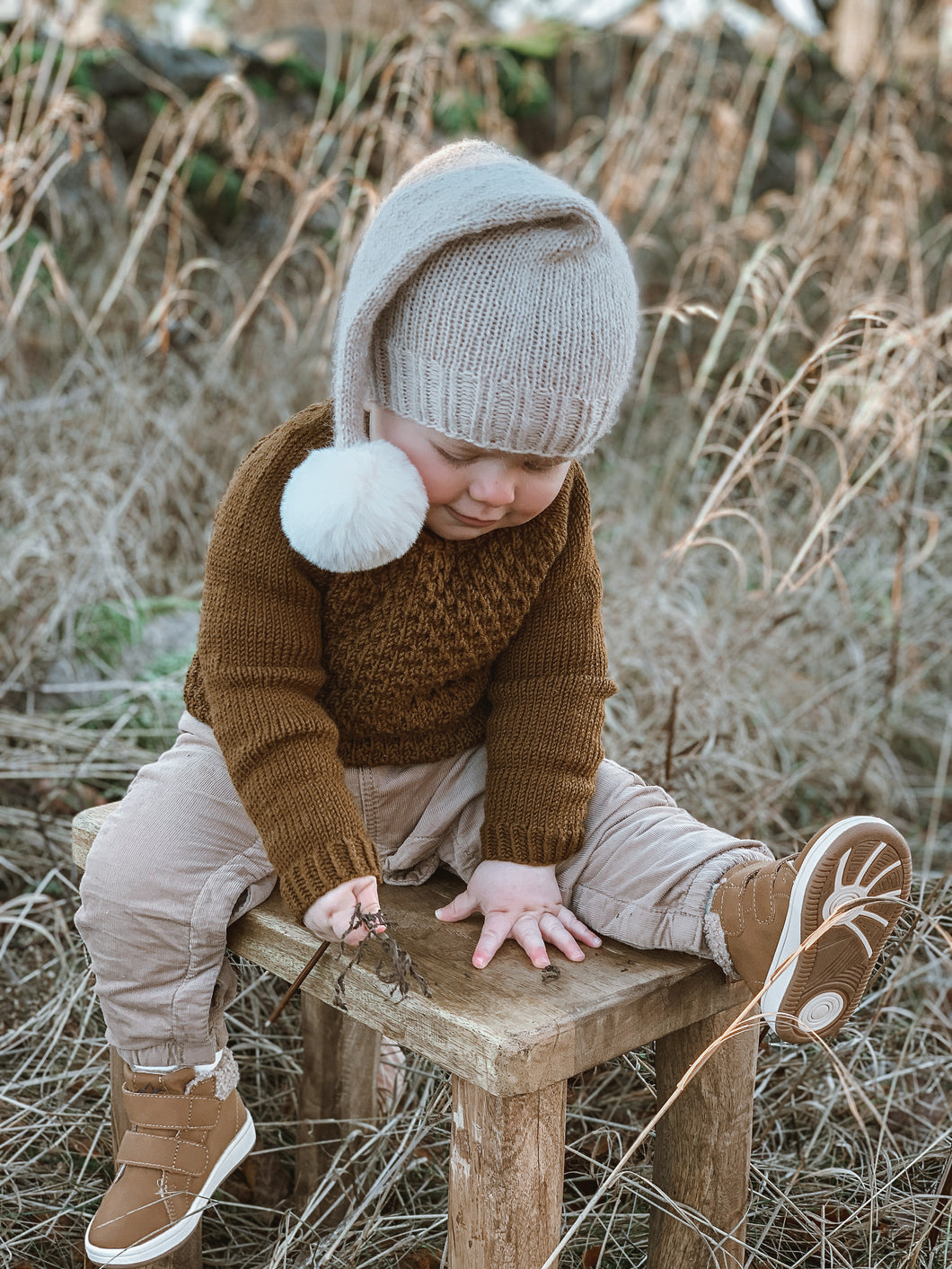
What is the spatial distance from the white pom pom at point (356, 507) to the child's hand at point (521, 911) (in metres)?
0.37

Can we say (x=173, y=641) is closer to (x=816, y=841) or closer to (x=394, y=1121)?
(x=394, y=1121)

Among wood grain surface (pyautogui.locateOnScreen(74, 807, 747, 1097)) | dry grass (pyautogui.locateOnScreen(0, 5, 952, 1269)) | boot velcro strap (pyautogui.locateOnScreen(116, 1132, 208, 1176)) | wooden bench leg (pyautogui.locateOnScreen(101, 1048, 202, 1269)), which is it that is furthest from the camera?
dry grass (pyautogui.locateOnScreen(0, 5, 952, 1269))

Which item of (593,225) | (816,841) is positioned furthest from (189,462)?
(816,841)

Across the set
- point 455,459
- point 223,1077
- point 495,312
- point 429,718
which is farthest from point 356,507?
point 223,1077

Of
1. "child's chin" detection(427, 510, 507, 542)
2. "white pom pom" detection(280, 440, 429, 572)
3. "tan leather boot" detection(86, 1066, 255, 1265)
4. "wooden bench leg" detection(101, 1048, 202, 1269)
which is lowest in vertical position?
"wooden bench leg" detection(101, 1048, 202, 1269)

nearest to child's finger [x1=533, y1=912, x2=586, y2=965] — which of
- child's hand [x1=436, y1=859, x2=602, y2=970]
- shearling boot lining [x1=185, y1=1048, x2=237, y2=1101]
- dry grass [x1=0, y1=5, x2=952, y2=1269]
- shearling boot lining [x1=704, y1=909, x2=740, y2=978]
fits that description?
child's hand [x1=436, y1=859, x2=602, y2=970]

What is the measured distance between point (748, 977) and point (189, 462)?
2.26m

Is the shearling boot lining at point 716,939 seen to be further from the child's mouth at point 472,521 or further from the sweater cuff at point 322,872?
the child's mouth at point 472,521

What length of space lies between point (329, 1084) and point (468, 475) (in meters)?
0.90

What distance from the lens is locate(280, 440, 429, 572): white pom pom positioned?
3.51ft

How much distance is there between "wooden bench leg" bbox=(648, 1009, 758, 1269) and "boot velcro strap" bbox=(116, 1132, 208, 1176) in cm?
52

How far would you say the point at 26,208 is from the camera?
7.52 ft

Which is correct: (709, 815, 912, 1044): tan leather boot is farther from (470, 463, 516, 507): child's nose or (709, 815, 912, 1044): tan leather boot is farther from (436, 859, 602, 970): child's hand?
(470, 463, 516, 507): child's nose

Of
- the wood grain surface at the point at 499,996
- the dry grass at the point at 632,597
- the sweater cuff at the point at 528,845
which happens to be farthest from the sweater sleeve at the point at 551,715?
the dry grass at the point at 632,597
